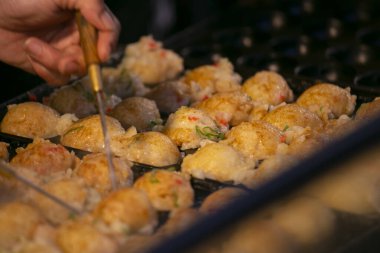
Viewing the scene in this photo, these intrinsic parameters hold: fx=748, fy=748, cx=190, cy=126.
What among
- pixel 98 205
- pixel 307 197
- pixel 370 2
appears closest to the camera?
pixel 307 197

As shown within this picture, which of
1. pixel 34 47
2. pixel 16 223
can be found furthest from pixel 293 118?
pixel 16 223

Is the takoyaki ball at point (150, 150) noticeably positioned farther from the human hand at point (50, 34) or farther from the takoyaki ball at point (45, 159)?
the human hand at point (50, 34)

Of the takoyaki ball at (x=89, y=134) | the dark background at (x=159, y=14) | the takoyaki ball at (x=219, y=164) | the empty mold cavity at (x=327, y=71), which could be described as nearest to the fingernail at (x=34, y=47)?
the takoyaki ball at (x=89, y=134)

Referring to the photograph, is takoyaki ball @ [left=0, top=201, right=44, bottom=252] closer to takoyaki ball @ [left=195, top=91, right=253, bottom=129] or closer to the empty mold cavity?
takoyaki ball @ [left=195, top=91, right=253, bottom=129]

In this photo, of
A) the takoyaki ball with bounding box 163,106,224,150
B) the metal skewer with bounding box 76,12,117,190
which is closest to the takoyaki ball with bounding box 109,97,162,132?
the takoyaki ball with bounding box 163,106,224,150

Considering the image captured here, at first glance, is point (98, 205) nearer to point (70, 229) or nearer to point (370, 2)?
point (70, 229)

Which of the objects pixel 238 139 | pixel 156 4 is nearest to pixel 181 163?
pixel 238 139
